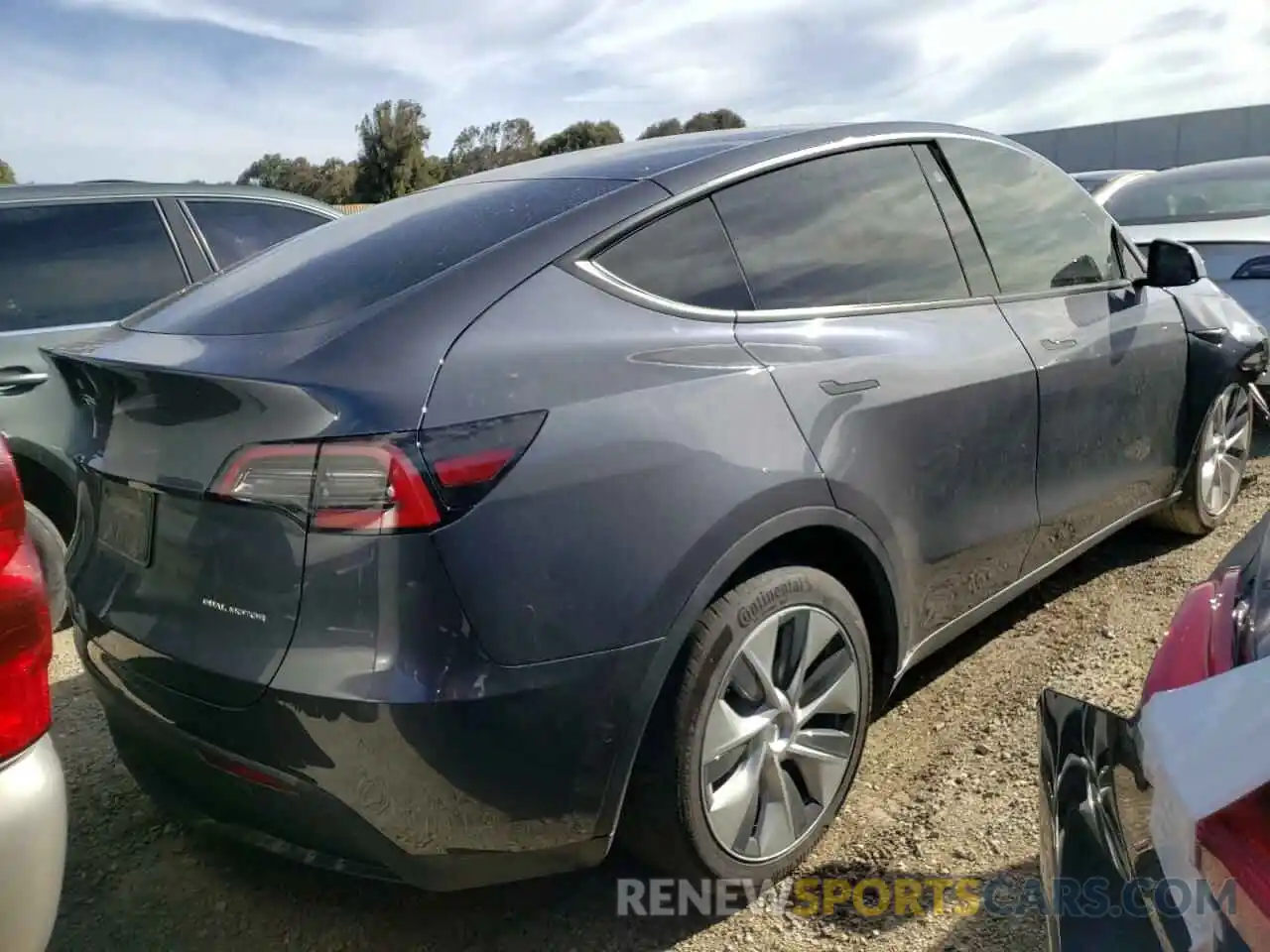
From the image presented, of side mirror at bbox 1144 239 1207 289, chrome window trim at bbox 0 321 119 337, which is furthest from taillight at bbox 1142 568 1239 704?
chrome window trim at bbox 0 321 119 337

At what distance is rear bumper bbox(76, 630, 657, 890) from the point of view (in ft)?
5.70

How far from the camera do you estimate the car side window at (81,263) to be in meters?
3.86

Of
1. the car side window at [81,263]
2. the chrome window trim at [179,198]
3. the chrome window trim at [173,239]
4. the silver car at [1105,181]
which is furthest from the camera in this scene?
the silver car at [1105,181]

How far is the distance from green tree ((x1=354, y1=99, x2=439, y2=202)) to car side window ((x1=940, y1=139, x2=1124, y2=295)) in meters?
49.2

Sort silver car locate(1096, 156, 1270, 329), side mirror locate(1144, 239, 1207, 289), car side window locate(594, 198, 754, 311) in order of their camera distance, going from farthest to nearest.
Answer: silver car locate(1096, 156, 1270, 329)
side mirror locate(1144, 239, 1207, 289)
car side window locate(594, 198, 754, 311)

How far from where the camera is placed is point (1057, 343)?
3.02 m

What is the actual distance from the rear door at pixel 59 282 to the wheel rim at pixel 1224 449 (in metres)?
4.15

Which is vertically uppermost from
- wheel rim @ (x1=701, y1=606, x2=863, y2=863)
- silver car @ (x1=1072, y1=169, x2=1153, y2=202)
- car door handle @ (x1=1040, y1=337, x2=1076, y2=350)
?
silver car @ (x1=1072, y1=169, x2=1153, y2=202)

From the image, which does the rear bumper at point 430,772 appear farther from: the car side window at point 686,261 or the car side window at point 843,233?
the car side window at point 843,233

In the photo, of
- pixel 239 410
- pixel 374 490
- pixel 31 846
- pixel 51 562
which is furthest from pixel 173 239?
pixel 31 846

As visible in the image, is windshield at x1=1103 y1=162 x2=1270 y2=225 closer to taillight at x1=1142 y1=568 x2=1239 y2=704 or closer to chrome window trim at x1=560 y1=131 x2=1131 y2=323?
chrome window trim at x1=560 y1=131 x2=1131 y2=323

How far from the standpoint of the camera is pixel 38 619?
5.36 ft

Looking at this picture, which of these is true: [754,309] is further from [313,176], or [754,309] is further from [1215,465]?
[313,176]

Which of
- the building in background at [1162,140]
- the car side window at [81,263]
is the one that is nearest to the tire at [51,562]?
the car side window at [81,263]
